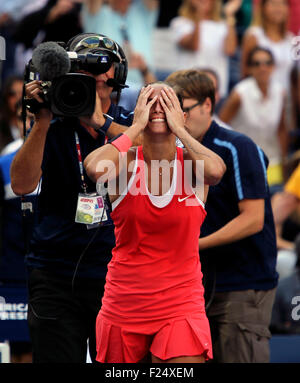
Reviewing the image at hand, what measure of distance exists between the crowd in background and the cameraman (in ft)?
10.5

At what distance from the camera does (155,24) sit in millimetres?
8062

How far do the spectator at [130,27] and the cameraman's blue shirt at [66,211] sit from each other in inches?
138

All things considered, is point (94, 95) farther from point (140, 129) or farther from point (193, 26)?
point (193, 26)

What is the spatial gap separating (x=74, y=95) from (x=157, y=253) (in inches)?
28.2

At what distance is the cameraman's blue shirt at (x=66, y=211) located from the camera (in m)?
4.01

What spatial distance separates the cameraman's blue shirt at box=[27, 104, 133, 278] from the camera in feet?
13.2

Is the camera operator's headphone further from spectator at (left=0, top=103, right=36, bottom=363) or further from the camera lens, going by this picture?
spectator at (left=0, top=103, right=36, bottom=363)

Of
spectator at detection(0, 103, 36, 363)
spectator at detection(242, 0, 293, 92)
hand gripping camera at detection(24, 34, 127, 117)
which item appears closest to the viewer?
hand gripping camera at detection(24, 34, 127, 117)

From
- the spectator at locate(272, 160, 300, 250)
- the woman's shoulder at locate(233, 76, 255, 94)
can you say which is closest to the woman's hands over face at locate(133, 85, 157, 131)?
the spectator at locate(272, 160, 300, 250)

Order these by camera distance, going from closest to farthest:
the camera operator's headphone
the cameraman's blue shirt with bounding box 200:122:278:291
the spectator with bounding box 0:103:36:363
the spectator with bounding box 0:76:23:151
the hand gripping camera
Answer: the hand gripping camera, the camera operator's headphone, the cameraman's blue shirt with bounding box 200:122:278:291, the spectator with bounding box 0:103:36:363, the spectator with bounding box 0:76:23:151

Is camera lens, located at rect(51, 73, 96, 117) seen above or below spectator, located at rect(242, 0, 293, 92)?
below

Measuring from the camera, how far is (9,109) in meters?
6.95

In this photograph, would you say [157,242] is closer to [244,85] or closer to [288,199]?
[288,199]

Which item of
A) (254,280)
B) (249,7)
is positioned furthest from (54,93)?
(249,7)
